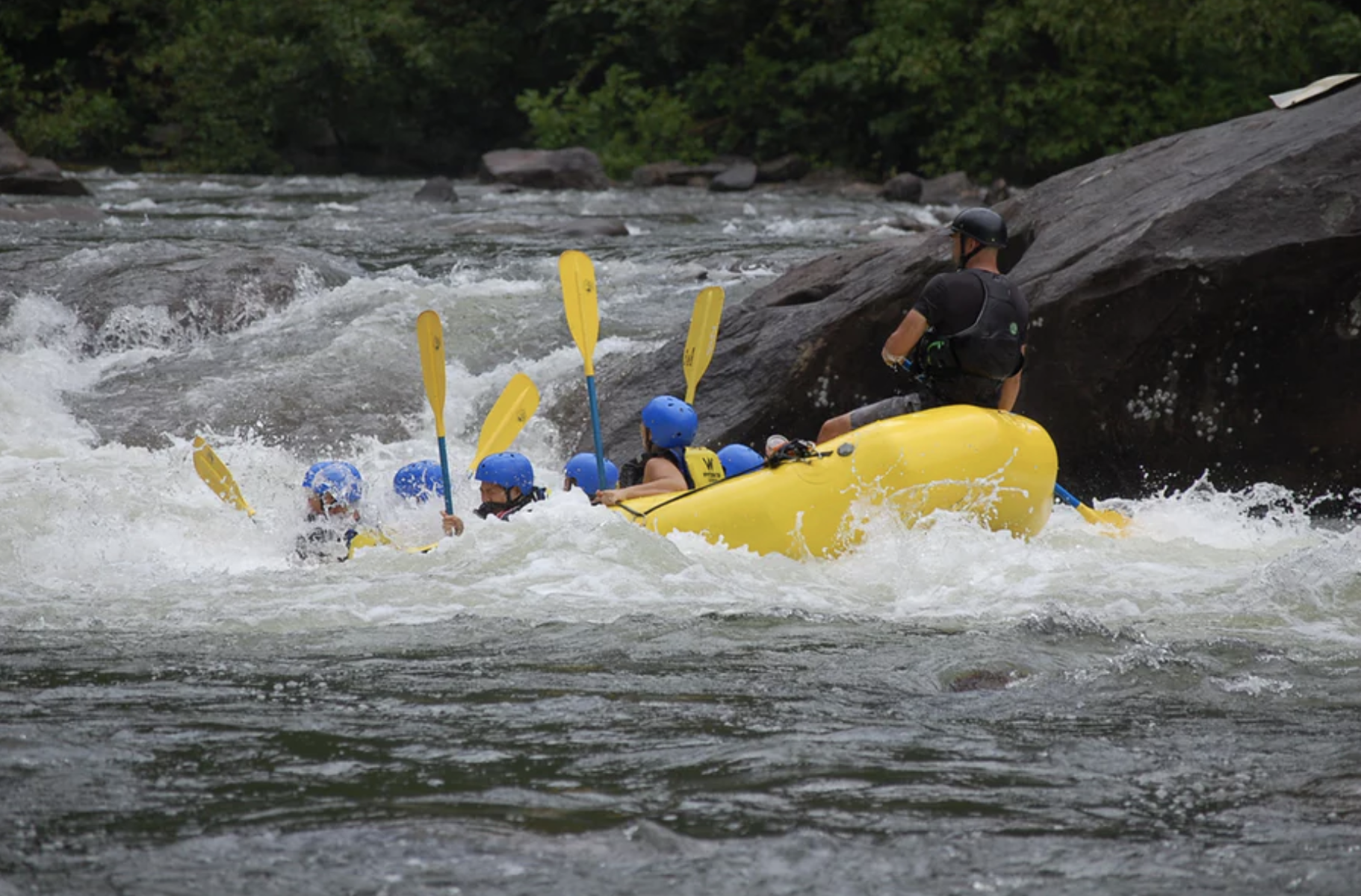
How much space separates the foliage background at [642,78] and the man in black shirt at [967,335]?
1448 centimetres

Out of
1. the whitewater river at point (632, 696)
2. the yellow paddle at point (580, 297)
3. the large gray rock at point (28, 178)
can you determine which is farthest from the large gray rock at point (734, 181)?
the yellow paddle at point (580, 297)

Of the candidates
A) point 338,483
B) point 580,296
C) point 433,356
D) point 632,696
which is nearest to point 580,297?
point 580,296

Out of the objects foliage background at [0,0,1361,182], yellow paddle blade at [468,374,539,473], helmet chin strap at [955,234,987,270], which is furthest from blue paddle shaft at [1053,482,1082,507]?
foliage background at [0,0,1361,182]

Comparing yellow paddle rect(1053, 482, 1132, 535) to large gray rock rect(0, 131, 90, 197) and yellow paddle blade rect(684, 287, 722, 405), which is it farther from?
large gray rock rect(0, 131, 90, 197)

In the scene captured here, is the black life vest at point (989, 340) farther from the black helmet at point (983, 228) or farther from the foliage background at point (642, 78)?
the foliage background at point (642, 78)

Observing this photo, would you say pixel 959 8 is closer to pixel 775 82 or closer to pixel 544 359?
pixel 775 82

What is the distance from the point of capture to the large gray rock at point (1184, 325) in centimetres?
661

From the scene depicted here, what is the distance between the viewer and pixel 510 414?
7.07 m

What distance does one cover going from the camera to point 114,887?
2.60 m

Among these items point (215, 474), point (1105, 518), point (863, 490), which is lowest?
point (1105, 518)

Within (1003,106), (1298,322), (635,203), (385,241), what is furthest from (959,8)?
(1298,322)

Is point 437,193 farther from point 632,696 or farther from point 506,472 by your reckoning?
point 632,696

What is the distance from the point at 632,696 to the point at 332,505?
104 inches

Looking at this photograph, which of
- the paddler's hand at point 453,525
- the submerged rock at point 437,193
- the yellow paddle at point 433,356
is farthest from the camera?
the submerged rock at point 437,193
